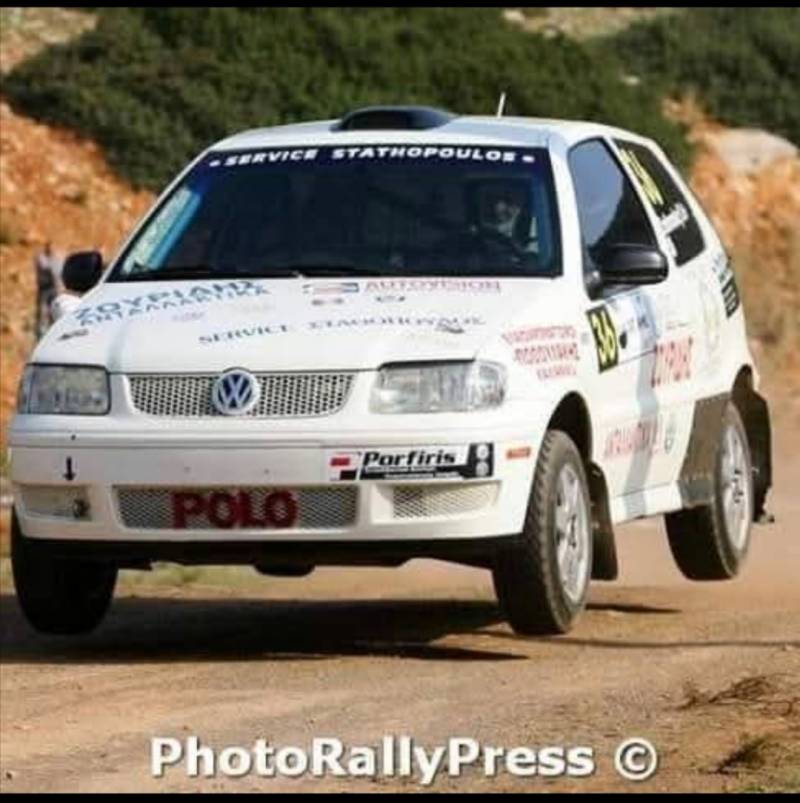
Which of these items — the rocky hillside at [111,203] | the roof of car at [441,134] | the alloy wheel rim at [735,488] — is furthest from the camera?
the rocky hillside at [111,203]

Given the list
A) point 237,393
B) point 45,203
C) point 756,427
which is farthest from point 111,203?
point 237,393

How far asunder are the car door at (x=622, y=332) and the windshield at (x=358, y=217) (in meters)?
0.23

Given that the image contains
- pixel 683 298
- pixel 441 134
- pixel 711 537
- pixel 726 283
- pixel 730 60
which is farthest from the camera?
pixel 730 60

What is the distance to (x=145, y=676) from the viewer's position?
403 inches

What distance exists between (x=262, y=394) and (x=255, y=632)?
1.73 meters

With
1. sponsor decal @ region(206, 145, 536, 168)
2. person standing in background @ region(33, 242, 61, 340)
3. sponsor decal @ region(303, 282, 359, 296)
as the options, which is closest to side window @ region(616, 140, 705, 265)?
sponsor decal @ region(206, 145, 536, 168)

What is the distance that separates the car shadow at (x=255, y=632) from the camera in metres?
10.9

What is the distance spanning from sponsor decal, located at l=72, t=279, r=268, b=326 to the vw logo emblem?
581mm

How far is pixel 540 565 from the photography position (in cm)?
1051

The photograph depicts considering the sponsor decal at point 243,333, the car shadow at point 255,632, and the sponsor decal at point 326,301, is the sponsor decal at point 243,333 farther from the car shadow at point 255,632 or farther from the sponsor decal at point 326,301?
the car shadow at point 255,632

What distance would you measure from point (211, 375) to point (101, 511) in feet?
1.83

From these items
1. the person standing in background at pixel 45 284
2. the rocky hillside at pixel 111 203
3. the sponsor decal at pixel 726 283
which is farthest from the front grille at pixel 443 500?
the person standing in background at pixel 45 284

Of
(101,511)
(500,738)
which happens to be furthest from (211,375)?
(500,738)

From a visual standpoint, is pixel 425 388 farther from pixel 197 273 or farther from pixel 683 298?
pixel 683 298
